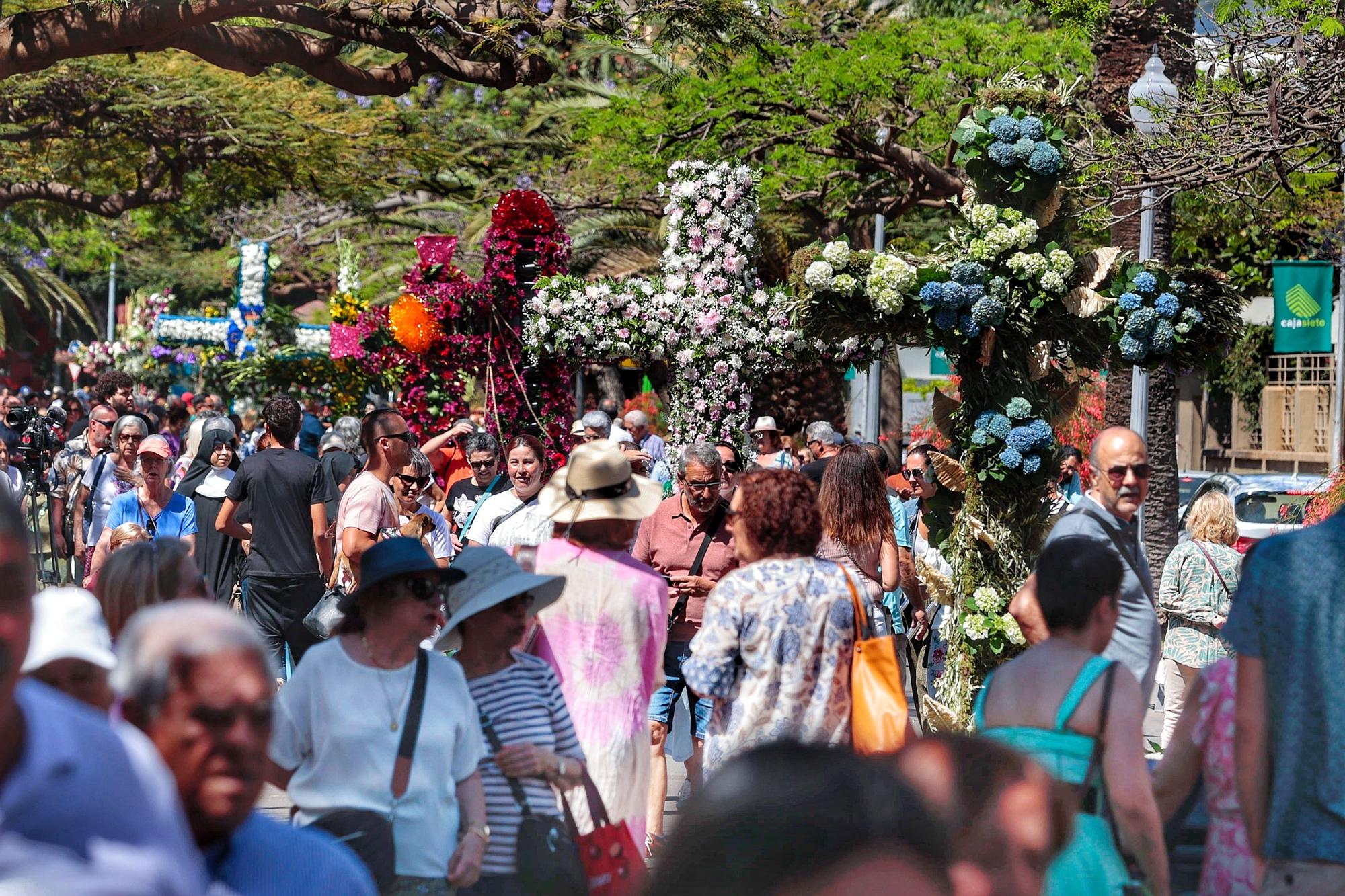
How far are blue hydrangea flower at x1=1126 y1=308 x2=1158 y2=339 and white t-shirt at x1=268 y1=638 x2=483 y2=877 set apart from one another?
442 cm

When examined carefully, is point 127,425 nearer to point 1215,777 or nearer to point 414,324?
point 414,324

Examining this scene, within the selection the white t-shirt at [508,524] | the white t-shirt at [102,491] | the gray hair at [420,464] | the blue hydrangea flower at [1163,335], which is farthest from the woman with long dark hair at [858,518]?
the white t-shirt at [102,491]

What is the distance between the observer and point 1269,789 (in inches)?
132

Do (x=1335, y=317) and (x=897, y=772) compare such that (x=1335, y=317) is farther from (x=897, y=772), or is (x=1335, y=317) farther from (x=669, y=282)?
(x=897, y=772)

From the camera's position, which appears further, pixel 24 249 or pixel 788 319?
pixel 24 249

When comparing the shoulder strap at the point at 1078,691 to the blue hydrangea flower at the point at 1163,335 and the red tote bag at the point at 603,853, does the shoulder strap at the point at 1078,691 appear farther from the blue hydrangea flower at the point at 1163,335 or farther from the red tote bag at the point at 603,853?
the blue hydrangea flower at the point at 1163,335

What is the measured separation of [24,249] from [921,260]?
30.5 m

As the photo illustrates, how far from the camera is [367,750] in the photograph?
11.8 ft

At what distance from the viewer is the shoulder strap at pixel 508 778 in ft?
13.0

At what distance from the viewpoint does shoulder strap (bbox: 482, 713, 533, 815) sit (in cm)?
397

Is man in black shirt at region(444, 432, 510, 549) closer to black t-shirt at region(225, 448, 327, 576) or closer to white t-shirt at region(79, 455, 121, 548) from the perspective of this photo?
black t-shirt at region(225, 448, 327, 576)

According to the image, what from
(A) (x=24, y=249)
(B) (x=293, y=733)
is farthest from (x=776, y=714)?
(A) (x=24, y=249)

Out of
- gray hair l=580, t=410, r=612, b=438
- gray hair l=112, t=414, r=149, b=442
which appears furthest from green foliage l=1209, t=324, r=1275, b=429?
gray hair l=112, t=414, r=149, b=442

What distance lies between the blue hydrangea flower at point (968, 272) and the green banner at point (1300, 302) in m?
10.4
